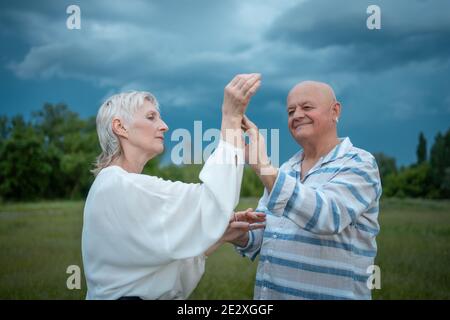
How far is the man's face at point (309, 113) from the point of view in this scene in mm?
2195

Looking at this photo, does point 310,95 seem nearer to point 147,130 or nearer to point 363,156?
point 363,156

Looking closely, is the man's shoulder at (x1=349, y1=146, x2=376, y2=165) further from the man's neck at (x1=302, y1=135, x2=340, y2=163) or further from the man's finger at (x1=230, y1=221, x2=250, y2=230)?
the man's finger at (x1=230, y1=221, x2=250, y2=230)

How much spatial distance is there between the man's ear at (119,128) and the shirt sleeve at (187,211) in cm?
26

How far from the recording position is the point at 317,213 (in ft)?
5.53

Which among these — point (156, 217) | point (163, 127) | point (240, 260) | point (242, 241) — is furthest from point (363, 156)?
point (240, 260)

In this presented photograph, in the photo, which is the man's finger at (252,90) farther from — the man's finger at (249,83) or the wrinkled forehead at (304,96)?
the wrinkled forehead at (304,96)

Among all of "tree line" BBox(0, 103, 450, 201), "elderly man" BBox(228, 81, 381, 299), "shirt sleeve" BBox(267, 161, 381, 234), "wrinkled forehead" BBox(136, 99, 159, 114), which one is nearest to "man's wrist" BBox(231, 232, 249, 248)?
"elderly man" BBox(228, 81, 381, 299)

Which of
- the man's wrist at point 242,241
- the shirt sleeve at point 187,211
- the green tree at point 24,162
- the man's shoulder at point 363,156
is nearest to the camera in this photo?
the shirt sleeve at point 187,211

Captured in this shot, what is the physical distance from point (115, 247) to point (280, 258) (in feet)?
2.96

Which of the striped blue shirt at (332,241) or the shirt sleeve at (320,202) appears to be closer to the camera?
the shirt sleeve at (320,202)

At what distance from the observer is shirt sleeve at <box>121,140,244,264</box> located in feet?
4.91

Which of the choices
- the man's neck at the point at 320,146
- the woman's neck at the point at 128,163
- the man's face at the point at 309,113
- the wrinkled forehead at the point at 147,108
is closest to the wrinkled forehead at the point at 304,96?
the man's face at the point at 309,113

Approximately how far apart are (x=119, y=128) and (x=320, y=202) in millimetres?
864
